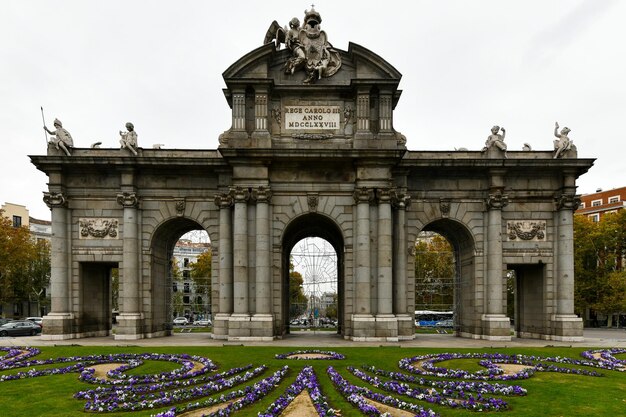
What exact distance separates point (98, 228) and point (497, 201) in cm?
2412

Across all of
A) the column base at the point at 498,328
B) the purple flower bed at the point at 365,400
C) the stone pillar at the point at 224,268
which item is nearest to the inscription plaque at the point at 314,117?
the stone pillar at the point at 224,268

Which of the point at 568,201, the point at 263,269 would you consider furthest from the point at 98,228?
the point at 568,201

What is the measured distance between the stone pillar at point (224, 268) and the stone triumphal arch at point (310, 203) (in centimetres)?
8

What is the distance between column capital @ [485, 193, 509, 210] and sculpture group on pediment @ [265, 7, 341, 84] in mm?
11997

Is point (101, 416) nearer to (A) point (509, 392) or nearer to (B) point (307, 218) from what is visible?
(A) point (509, 392)

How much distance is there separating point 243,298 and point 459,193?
47.5 feet

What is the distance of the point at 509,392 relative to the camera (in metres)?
14.5

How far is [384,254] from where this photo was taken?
1089 inches

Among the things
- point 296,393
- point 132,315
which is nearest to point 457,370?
point 296,393

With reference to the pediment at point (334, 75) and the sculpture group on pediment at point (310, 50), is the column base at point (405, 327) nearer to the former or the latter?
the pediment at point (334, 75)

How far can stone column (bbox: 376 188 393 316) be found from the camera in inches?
1081

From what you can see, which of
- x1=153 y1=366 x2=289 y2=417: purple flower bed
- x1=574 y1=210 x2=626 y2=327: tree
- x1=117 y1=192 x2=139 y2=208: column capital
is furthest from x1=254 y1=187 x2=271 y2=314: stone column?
x1=574 y1=210 x2=626 y2=327: tree

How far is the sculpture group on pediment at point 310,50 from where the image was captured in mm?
28812

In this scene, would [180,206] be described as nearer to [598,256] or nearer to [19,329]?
[19,329]
